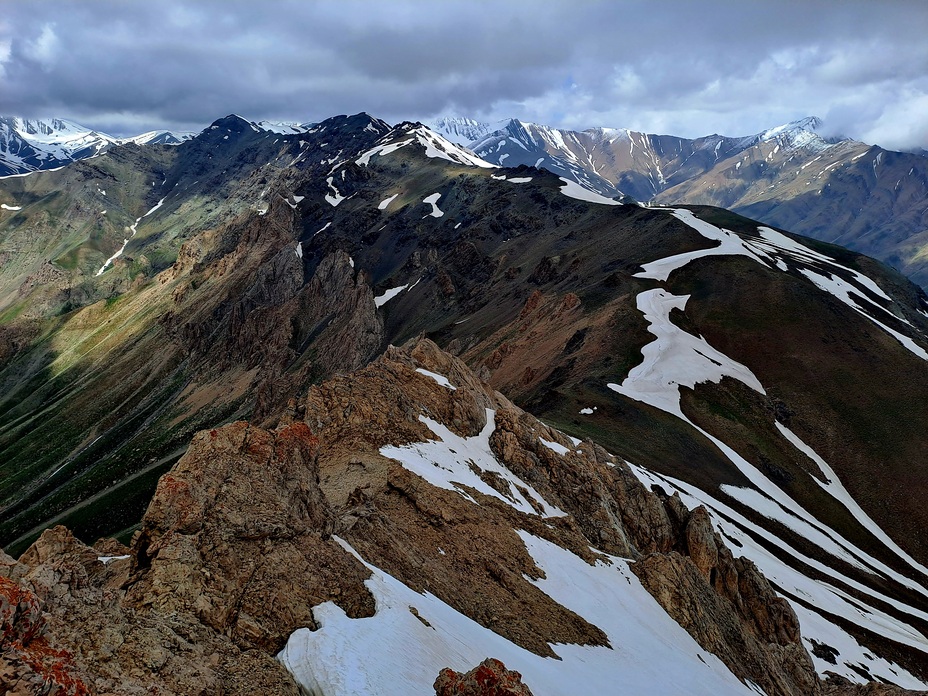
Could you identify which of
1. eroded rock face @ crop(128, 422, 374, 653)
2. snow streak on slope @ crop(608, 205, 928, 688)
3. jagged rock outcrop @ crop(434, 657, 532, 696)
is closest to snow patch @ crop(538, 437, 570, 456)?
snow streak on slope @ crop(608, 205, 928, 688)

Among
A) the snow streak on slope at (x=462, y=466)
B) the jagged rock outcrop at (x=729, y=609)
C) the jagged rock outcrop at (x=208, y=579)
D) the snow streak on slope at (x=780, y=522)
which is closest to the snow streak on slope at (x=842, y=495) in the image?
the snow streak on slope at (x=780, y=522)

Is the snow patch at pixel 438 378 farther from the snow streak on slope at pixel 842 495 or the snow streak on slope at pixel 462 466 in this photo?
the snow streak on slope at pixel 842 495

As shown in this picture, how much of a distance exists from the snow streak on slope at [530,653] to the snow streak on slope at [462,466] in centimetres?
380

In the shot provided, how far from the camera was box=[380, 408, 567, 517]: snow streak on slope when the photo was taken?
32.3 meters

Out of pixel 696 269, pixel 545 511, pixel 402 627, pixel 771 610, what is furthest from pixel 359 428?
pixel 696 269

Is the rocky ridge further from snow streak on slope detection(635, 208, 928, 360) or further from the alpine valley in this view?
snow streak on slope detection(635, 208, 928, 360)

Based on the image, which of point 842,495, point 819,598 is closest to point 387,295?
point 842,495

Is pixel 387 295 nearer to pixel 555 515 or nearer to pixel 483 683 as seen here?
pixel 555 515

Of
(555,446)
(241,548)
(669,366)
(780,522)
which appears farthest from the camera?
(669,366)

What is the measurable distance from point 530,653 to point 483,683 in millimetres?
9022

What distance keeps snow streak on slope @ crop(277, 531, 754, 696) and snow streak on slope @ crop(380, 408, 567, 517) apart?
3803mm

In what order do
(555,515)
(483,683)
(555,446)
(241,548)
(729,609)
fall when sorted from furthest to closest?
(555,446), (555,515), (729,609), (241,548), (483,683)

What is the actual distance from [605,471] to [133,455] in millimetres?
134863

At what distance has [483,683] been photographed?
1412 centimetres
